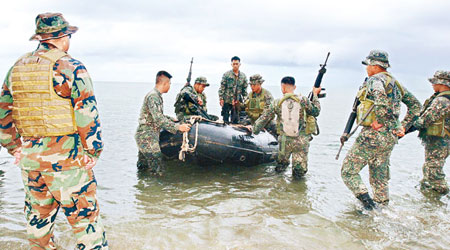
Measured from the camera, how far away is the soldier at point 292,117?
5930 millimetres

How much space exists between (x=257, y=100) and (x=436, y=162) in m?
3.74

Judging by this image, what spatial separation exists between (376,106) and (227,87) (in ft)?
15.8

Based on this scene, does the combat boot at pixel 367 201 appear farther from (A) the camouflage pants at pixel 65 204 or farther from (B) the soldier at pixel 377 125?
(A) the camouflage pants at pixel 65 204

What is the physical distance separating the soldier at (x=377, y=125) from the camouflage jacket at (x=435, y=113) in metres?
0.88

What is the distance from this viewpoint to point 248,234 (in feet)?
13.2

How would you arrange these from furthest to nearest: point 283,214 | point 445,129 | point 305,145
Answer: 1. point 305,145
2. point 445,129
3. point 283,214

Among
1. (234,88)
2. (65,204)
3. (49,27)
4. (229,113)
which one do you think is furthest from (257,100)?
(65,204)

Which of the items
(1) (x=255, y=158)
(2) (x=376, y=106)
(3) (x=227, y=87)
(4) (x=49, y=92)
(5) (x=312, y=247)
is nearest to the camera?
(4) (x=49, y=92)

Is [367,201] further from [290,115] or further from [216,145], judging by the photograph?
[216,145]

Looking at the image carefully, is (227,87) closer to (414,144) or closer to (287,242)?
(287,242)

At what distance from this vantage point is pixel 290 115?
5949 millimetres

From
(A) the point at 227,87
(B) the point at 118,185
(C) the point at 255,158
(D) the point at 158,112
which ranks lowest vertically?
(B) the point at 118,185

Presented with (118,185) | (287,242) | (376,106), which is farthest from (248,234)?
(118,185)

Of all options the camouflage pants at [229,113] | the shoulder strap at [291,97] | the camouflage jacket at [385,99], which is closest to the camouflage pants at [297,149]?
the shoulder strap at [291,97]
